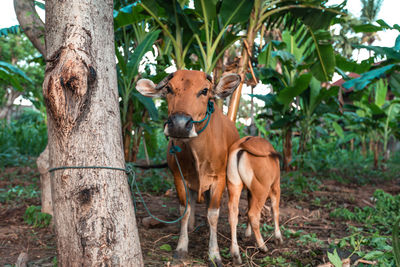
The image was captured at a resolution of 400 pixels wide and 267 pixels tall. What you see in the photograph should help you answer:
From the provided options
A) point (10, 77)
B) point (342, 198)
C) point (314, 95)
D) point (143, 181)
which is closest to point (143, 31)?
point (10, 77)

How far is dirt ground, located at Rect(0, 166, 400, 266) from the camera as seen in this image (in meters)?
2.78

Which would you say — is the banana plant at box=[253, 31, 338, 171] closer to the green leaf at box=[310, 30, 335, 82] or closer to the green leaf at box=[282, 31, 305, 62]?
the green leaf at box=[282, 31, 305, 62]

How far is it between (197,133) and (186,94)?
1.14 feet

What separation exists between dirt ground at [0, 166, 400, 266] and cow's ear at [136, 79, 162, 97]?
1399 millimetres

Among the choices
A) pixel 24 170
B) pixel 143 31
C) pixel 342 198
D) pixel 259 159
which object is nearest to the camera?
pixel 259 159

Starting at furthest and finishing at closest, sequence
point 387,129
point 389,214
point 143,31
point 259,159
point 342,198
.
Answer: point 387,129 < point 143,31 < point 342,198 < point 389,214 < point 259,159

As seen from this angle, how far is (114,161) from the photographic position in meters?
2.15

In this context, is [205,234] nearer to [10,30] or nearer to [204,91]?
[204,91]

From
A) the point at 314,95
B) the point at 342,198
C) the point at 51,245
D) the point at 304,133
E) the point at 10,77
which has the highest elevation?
the point at 10,77

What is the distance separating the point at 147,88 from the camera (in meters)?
2.76

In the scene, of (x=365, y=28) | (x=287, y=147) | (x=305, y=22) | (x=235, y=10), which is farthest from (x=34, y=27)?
(x=287, y=147)

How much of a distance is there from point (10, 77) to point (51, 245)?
298cm

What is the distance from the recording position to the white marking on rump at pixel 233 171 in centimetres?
294

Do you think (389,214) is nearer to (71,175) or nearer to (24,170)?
(71,175)
